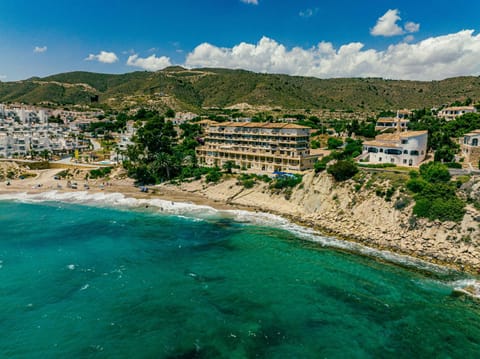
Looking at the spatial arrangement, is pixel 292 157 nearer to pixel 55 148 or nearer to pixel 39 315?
pixel 39 315

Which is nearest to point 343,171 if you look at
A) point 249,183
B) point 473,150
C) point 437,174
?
point 437,174

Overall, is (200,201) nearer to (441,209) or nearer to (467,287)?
(441,209)

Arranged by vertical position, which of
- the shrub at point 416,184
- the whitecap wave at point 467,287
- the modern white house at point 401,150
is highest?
the modern white house at point 401,150

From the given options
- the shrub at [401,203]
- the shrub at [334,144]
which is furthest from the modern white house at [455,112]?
the shrub at [401,203]

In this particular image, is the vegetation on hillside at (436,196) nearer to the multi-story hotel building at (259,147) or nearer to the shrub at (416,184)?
the shrub at (416,184)

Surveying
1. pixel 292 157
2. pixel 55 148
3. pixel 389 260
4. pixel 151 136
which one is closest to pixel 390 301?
pixel 389 260

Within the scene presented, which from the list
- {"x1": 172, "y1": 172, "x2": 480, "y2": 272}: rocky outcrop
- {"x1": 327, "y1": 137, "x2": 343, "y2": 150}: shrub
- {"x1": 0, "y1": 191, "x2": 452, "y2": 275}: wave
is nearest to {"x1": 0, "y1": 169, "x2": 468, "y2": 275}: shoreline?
{"x1": 0, "y1": 191, "x2": 452, "y2": 275}: wave
